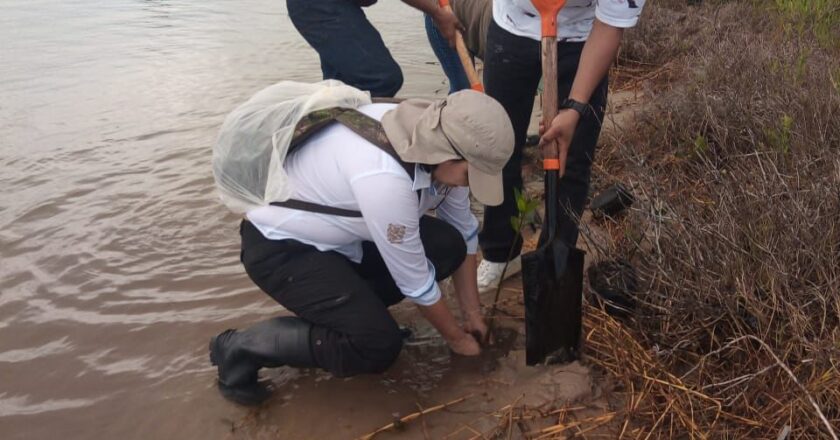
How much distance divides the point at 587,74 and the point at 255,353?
1513 mm

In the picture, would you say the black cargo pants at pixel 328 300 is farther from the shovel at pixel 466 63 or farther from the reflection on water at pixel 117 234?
the shovel at pixel 466 63

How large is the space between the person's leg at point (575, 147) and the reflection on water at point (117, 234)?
141cm

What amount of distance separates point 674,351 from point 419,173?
989 millimetres

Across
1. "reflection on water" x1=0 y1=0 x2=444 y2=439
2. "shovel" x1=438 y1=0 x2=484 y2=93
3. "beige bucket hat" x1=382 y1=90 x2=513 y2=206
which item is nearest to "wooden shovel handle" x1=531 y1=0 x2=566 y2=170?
"beige bucket hat" x1=382 y1=90 x2=513 y2=206

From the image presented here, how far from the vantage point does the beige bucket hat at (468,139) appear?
1827 mm

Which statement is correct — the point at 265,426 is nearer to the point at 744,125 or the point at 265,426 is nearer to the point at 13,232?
the point at 13,232

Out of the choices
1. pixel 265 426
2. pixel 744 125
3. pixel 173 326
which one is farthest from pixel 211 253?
pixel 744 125

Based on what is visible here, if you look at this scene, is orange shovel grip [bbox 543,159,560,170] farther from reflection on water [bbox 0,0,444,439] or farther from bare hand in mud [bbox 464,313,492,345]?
reflection on water [bbox 0,0,444,439]

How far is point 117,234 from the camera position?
3.58 meters

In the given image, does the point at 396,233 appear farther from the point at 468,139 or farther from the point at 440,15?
the point at 440,15

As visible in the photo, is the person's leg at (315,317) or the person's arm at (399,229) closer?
the person's arm at (399,229)

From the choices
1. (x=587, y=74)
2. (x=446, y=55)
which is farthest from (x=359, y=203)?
(x=446, y=55)

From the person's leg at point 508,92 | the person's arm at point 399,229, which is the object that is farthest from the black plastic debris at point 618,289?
the person's arm at point 399,229

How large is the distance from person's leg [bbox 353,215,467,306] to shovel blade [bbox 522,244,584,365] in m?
0.33
